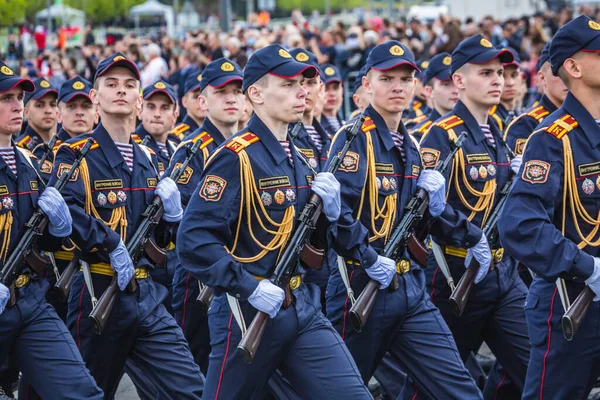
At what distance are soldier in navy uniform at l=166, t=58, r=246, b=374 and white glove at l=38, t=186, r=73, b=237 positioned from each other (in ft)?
3.89

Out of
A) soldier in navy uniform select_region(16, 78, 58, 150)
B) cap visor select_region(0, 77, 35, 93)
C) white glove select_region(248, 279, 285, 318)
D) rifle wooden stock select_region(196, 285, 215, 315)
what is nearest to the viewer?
white glove select_region(248, 279, 285, 318)

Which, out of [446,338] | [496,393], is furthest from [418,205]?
[496,393]

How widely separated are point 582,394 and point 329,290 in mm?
1762

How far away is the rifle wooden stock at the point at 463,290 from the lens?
6.24 m

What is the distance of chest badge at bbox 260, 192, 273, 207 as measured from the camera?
5.20 m

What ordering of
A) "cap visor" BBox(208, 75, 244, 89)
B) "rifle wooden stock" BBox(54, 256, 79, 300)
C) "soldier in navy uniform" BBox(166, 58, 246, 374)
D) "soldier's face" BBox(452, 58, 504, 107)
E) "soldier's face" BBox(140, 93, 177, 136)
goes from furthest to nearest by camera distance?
"soldier's face" BBox(140, 93, 177, 136) < "cap visor" BBox(208, 75, 244, 89) < "soldier in navy uniform" BBox(166, 58, 246, 374) < "soldier's face" BBox(452, 58, 504, 107) < "rifle wooden stock" BBox(54, 256, 79, 300)

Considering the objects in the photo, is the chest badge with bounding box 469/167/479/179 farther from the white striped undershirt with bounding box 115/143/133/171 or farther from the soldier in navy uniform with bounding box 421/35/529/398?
the white striped undershirt with bounding box 115/143/133/171

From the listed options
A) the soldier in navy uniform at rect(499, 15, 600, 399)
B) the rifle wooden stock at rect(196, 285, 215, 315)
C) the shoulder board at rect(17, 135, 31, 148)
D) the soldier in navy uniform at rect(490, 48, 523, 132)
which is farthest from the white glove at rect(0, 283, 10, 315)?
the soldier in navy uniform at rect(490, 48, 523, 132)

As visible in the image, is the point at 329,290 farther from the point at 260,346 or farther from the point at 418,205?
the point at 260,346

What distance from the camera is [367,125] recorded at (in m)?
6.14

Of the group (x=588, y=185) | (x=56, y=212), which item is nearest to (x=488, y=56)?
(x=588, y=185)

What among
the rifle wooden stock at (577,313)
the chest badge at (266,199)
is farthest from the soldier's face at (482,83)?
the rifle wooden stock at (577,313)

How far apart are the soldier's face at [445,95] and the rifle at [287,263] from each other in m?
3.86

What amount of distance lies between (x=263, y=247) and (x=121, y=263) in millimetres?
1240
